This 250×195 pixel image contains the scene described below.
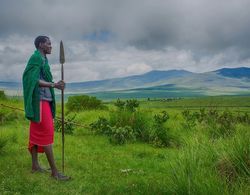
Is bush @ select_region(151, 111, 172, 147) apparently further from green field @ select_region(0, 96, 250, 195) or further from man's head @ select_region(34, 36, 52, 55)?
man's head @ select_region(34, 36, 52, 55)

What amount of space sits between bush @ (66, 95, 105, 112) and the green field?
8.98 metres

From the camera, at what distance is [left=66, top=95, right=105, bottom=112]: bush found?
91.5 ft

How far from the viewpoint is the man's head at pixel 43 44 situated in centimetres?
1039

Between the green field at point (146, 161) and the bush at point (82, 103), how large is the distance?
29.5 feet

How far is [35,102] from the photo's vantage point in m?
10.1

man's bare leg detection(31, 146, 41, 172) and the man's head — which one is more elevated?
the man's head

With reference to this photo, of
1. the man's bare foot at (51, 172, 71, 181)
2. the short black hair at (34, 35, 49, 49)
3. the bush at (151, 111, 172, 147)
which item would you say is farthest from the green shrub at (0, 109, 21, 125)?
the short black hair at (34, 35, 49, 49)

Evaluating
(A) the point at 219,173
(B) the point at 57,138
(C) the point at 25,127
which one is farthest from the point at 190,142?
(C) the point at 25,127

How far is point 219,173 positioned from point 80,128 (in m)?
12.4

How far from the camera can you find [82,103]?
92.4ft

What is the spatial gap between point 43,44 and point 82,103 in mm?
17838

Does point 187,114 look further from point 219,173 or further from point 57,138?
point 219,173

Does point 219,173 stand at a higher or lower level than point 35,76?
lower

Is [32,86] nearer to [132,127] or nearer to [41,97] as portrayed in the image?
[41,97]
